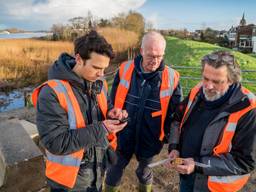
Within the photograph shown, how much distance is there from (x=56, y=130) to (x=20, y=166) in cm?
170

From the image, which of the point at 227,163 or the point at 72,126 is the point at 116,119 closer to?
the point at 72,126

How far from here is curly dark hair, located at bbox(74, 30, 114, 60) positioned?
1987 mm

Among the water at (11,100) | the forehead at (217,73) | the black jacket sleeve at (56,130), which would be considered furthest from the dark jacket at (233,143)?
the water at (11,100)

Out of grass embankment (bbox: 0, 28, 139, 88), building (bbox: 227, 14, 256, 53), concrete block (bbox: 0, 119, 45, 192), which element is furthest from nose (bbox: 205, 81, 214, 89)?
building (bbox: 227, 14, 256, 53)

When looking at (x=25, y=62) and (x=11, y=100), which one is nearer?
(x=11, y=100)

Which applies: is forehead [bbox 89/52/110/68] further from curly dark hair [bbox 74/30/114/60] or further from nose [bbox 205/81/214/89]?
nose [bbox 205/81/214/89]

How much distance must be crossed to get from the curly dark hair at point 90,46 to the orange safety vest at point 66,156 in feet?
0.87

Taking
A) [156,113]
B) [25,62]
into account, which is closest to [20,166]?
[156,113]

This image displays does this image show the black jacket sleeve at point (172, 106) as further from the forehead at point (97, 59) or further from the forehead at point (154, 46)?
the forehead at point (97, 59)

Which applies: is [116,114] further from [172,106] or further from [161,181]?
[161,181]

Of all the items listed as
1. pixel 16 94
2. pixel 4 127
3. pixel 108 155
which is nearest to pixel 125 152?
pixel 108 155

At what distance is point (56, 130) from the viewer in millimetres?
1939

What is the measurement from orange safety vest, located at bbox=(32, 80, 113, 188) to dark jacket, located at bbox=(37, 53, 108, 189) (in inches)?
1.5

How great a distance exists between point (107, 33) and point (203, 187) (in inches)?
1139
